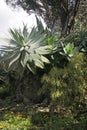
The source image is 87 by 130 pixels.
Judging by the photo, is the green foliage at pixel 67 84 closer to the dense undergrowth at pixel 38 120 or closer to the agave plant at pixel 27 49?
the dense undergrowth at pixel 38 120

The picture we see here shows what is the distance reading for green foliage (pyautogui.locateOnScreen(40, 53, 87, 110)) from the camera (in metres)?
9.95

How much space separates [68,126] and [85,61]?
2635 millimetres

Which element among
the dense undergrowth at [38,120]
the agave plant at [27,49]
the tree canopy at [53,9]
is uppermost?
the tree canopy at [53,9]

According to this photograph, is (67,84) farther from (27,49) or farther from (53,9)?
(53,9)

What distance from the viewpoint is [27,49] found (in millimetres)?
10609

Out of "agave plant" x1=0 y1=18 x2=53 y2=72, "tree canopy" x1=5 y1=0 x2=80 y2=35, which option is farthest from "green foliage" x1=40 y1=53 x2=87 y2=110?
"tree canopy" x1=5 y1=0 x2=80 y2=35

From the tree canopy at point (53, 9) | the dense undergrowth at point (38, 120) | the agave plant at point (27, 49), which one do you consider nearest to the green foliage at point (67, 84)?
the dense undergrowth at point (38, 120)

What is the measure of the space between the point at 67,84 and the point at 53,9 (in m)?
11.7

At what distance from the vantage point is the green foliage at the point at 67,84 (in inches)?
392

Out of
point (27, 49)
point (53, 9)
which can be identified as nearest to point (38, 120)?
point (27, 49)

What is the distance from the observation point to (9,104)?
11.7m

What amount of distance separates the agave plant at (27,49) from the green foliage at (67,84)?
0.55 metres

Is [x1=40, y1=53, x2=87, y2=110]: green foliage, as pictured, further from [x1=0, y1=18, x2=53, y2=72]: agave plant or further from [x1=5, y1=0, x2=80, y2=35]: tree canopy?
[x1=5, y1=0, x2=80, y2=35]: tree canopy

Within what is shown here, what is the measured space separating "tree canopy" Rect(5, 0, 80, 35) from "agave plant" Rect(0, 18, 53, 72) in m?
6.80
